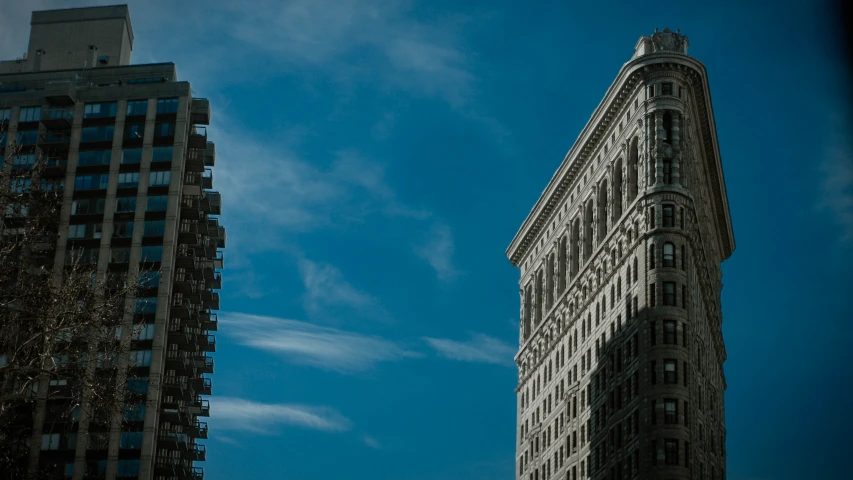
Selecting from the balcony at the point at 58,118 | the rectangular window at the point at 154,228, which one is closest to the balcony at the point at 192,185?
the rectangular window at the point at 154,228

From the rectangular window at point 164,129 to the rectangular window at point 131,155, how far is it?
2601 millimetres

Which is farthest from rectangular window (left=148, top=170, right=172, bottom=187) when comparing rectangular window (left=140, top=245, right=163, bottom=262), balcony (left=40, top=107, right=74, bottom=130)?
balcony (left=40, top=107, right=74, bottom=130)

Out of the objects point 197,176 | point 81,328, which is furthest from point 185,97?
point 81,328

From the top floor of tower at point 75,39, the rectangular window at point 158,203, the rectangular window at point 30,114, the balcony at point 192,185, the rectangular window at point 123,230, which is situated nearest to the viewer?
the rectangular window at point 123,230

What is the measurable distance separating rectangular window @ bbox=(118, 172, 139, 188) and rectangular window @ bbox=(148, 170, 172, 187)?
4.81ft

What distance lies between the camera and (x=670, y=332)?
118 m

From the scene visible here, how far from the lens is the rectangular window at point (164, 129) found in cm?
13700

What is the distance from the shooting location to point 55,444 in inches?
4911

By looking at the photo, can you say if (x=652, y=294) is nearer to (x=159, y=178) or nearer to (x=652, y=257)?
(x=652, y=257)

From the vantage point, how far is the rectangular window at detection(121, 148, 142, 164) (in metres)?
136

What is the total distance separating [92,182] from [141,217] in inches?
280

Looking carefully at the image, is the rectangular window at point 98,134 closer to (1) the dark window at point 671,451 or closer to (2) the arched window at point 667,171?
(2) the arched window at point 667,171

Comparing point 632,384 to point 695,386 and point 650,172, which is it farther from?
point 650,172

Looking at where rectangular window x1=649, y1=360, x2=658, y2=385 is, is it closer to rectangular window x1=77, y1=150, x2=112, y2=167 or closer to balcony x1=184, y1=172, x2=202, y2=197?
balcony x1=184, y1=172, x2=202, y2=197
